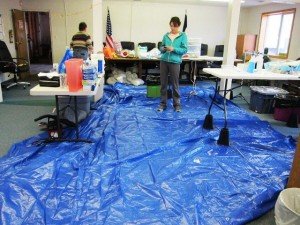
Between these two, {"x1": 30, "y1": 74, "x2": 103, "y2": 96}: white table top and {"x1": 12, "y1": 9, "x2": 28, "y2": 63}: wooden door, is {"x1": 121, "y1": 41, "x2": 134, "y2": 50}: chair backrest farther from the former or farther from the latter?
{"x1": 30, "y1": 74, "x2": 103, "y2": 96}: white table top

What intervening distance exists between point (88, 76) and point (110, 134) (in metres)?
0.78

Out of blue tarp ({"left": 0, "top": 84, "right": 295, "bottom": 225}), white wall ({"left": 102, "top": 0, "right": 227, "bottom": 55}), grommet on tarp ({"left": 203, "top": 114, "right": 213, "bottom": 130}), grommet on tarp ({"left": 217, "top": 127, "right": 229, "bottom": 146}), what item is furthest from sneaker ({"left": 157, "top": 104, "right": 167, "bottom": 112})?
white wall ({"left": 102, "top": 0, "right": 227, "bottom": 55})

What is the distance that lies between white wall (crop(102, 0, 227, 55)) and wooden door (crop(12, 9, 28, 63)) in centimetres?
222

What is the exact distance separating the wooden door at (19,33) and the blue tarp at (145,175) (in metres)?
4.63

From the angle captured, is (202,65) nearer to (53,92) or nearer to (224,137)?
(224,137)

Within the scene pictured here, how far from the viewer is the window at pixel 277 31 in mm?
6691

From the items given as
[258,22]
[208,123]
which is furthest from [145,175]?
[258,22]

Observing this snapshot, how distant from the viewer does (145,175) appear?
88.9 inches

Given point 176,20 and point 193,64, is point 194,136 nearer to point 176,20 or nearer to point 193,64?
point 176,20

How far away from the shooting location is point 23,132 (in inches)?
126

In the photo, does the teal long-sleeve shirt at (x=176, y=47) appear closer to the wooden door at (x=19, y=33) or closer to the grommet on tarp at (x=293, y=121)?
the grommet on tarp at (x=293, y=121)

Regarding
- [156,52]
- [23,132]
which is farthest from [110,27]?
[23,132]

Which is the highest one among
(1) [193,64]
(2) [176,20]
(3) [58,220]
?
(2) [176,20]

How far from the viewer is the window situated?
6.69 meters
